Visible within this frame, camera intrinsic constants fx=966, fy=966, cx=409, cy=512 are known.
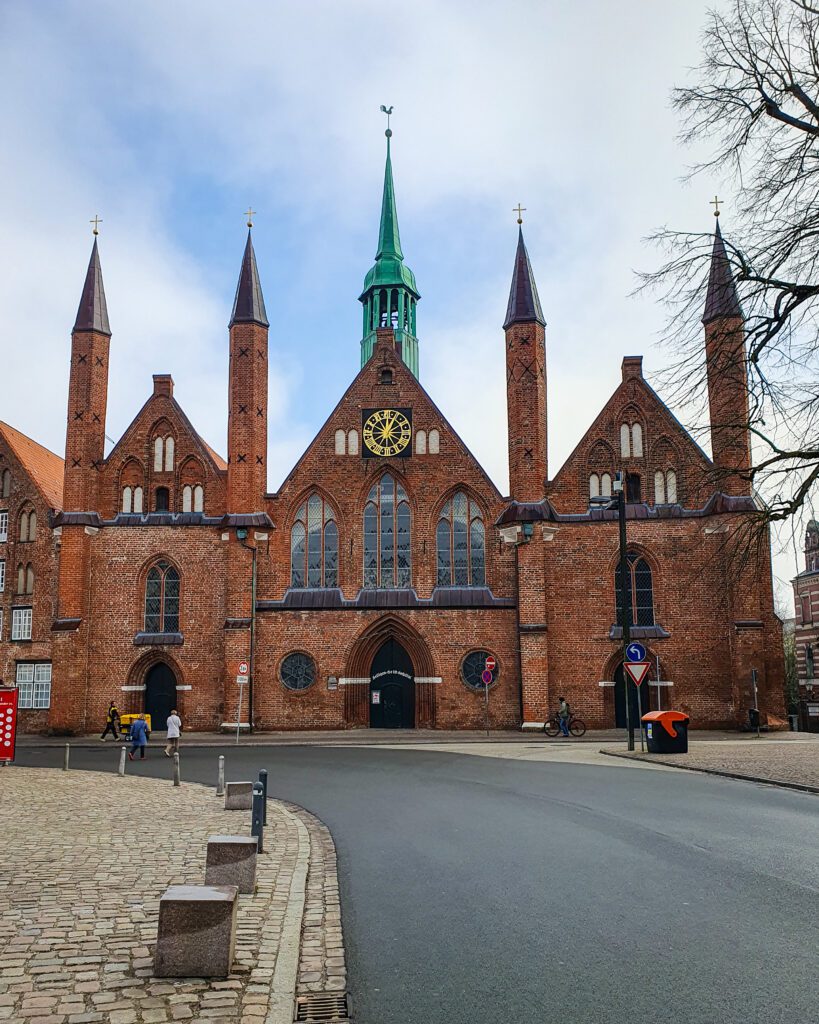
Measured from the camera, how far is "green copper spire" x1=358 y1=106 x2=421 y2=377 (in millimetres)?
50844

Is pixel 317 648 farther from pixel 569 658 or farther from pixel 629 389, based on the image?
A: pixel 629 389

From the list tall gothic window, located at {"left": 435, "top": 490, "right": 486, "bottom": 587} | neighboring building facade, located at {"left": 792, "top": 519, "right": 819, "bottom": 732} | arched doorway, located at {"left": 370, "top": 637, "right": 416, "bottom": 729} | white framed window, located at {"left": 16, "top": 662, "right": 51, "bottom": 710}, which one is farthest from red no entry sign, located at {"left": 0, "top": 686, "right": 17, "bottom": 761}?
neighboring building facade, located at {"left": 792, "top": 519, "right": 819, "bottom": 732}

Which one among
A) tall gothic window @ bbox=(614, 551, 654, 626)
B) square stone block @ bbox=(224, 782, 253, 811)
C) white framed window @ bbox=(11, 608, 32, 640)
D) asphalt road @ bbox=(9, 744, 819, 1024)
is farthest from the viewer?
white framed window @ bbox=(11, 608, 32, 640)

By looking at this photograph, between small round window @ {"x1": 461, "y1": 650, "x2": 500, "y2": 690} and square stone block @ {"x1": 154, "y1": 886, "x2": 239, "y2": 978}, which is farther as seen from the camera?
small round window @ {"x1": 461, "y1": 650, "x2": 500, "y2": 690}

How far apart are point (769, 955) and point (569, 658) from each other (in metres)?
28.4

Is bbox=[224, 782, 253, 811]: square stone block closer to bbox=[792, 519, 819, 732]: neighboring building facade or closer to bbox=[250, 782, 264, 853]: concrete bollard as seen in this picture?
bbox=[250, 782, 264, 853]: concrete bollard

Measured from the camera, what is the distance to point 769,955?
6445mm

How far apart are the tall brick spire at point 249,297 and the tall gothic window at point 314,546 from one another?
7463mm

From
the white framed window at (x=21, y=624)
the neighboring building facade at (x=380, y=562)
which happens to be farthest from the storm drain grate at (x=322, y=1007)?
the white framed window at (x=21, y=624)

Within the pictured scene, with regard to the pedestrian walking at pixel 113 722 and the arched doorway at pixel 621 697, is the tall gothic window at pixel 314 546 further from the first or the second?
the arched doorway at pixel 621 697

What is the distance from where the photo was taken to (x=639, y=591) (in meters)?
35.1

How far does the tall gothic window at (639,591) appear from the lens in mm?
34844

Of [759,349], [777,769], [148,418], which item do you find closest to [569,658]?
[777,769]

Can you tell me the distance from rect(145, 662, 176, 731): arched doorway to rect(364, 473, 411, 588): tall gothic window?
828 centimetres
